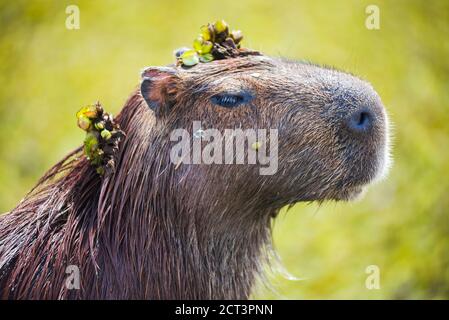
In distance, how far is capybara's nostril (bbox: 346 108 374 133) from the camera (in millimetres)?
4664

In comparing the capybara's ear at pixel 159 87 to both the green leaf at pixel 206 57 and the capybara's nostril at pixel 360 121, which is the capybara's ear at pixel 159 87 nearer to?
the green leaf at pixel 206 57

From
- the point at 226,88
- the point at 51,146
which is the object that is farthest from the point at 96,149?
the point at 51,146

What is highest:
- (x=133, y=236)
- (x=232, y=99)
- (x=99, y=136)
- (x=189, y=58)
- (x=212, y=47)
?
(x=212, y=47)

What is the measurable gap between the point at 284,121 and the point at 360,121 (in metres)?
0.46

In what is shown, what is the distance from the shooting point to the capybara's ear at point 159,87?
15.7 ft

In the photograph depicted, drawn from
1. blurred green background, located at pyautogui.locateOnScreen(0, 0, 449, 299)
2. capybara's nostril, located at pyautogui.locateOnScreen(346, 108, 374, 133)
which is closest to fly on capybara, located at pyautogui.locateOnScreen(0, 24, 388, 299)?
capybara's nostril, located at pyautogui.locateOnScreen(346, 108, 374, 133)

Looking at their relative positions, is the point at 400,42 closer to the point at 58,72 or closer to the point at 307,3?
the point at 307,3

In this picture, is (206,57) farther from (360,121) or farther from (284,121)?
(360,121)

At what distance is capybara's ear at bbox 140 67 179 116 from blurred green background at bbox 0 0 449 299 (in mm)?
5232

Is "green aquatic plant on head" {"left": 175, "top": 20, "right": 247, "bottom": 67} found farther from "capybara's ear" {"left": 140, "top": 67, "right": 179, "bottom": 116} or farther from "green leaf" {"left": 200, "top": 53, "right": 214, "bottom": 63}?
"capybara's ear" {"left": 140, "top": 67, "right": 179, "bottom": 116}

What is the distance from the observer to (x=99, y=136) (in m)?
4.90

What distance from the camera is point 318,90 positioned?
15.6 feet

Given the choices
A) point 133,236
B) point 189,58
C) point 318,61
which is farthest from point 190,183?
point 318,61

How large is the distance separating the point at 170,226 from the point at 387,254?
19.3ft
